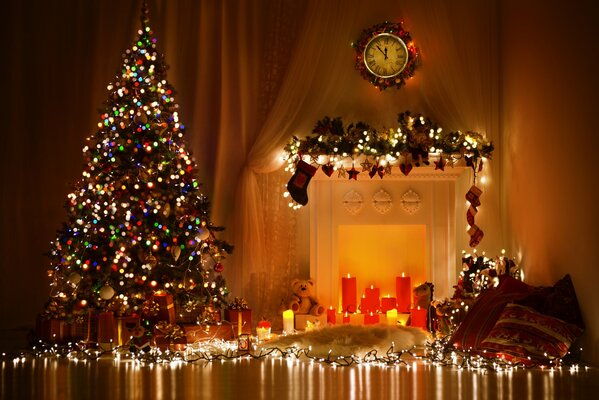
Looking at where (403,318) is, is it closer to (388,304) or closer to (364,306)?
(388,304)

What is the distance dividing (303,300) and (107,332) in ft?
6.48

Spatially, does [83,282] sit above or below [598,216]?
below

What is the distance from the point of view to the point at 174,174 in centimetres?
600

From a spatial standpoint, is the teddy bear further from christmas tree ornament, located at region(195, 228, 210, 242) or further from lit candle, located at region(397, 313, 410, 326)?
christmas tree ornament, located at region(195, 228, 210, 242)

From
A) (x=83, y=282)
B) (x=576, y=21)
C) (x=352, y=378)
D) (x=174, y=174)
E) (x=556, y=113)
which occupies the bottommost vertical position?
(x=352, y=378)

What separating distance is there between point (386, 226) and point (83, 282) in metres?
2.97

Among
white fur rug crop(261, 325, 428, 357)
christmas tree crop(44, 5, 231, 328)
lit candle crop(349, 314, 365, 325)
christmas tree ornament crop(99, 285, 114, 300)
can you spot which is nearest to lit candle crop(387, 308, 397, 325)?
lit candle crop(349, 314, 365, 325)

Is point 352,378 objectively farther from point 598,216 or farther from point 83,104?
point 83,104

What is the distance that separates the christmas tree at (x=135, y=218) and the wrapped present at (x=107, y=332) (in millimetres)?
92

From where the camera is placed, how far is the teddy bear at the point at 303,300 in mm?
7082

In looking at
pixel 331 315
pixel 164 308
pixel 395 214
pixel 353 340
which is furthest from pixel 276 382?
pixel 395 214

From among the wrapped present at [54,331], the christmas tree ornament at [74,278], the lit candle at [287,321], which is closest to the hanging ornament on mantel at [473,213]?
the lit candle at [287,321]

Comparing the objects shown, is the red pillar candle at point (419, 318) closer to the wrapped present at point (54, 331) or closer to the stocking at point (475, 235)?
the stocking at point (475, 235)

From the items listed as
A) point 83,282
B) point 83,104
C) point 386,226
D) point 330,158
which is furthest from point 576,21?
point 83,104
